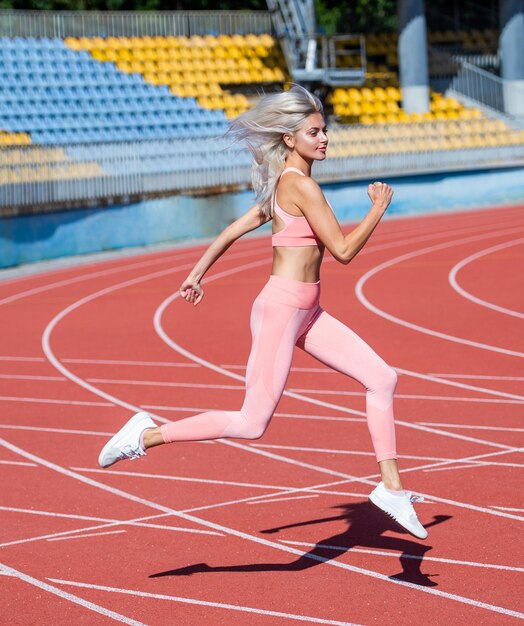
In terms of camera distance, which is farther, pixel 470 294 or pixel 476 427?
pixel 470 294

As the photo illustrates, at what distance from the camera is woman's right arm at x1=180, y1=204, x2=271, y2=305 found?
193 inches

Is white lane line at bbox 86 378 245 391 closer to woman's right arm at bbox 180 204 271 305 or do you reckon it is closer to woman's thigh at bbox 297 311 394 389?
woman's right arm at bbox 180 204 271 305

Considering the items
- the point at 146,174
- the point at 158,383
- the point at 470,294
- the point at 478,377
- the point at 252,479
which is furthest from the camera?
the point at 146,174

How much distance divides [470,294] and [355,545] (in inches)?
330

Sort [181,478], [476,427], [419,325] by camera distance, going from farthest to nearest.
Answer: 1. [419,325]
2. [476,427]
3. [181,478]

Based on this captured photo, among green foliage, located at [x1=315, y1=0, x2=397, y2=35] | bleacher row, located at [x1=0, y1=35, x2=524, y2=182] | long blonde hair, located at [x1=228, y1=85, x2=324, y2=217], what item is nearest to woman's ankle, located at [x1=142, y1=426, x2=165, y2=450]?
long blonde hair, located at [x1=228, y1=85, x2=324, y2=217]

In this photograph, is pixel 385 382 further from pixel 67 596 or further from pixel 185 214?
pixel 185 214

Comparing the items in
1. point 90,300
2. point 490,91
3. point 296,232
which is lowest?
point 90,300

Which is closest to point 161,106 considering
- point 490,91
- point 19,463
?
point 490,91

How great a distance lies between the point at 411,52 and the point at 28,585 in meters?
24.8

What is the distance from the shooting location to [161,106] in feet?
80.4

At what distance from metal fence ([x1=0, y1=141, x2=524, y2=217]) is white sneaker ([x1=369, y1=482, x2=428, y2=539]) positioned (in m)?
14.7

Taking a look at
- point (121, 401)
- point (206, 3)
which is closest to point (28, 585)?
point (121, 401)

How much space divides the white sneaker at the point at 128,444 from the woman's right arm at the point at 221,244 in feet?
1.87
